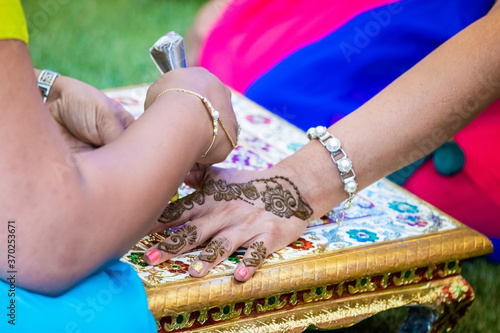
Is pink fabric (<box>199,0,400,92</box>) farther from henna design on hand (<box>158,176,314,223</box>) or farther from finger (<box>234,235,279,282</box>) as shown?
finger (<box>234,235,279,282</box>)

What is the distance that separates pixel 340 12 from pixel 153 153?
1250 mm

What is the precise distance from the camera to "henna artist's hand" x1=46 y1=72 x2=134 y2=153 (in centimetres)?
88

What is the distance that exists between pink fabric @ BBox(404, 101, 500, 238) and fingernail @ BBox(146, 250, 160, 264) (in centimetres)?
98

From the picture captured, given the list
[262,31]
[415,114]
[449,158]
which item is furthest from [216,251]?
[262,31]

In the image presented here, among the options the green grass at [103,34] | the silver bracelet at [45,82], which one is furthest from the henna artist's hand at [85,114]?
the green grass at [103,34]

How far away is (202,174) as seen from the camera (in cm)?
90

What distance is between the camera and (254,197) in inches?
34.6

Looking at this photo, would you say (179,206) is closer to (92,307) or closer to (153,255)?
(153,255)

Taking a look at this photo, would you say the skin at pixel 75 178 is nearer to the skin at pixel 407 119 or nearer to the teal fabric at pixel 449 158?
the skin at pixel 407 119

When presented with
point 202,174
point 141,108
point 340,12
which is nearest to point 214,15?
point 340,12

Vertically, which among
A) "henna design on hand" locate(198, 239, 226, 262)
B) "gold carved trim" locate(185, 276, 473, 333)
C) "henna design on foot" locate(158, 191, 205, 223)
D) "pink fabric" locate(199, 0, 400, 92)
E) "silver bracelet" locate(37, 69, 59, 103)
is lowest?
"gold carved trim" locate(185, 276, 473, 333)

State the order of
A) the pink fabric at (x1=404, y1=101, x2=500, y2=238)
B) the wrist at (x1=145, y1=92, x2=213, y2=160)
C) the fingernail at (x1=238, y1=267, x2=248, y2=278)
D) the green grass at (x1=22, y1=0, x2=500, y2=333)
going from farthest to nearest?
the green grass at (x1=22, y1=0, x2=500, y2=333) → the pink fabric at (x1=404, y1=101, x2=500, y2=238) → the fingernail at (x1=238, y1=267, x2=248, y2=278) → the wrist at (x1=145, y1=92, x2=213, y2=160)

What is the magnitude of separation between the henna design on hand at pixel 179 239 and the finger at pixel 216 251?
29mm

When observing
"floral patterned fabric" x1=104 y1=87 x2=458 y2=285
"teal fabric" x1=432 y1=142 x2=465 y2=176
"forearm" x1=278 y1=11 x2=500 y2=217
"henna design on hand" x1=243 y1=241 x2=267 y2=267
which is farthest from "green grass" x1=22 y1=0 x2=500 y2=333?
"henna design on hand" x1=243 y1=241 x2=267 y2=267
